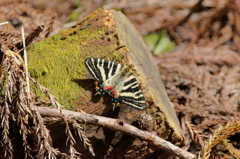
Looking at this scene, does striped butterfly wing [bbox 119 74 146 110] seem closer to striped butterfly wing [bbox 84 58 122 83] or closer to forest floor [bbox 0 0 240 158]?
striped butterfly wing [bbox 84 58 122 83]

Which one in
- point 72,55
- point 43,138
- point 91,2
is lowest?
point 43,138

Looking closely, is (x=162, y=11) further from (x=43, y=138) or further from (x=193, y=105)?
(x=43, y=138)

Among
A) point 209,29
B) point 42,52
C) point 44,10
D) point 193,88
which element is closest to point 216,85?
point 193,88

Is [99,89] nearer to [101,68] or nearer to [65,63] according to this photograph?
[101,68]

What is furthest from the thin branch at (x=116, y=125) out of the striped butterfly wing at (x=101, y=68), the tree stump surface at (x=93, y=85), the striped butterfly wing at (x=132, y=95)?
the striped butterfly wing at (x=101, y=68)

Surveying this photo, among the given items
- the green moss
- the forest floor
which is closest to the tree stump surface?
the green moss

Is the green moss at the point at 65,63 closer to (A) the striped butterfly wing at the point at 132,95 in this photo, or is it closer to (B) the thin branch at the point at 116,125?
(B) the thin branch at the point at 116,125
